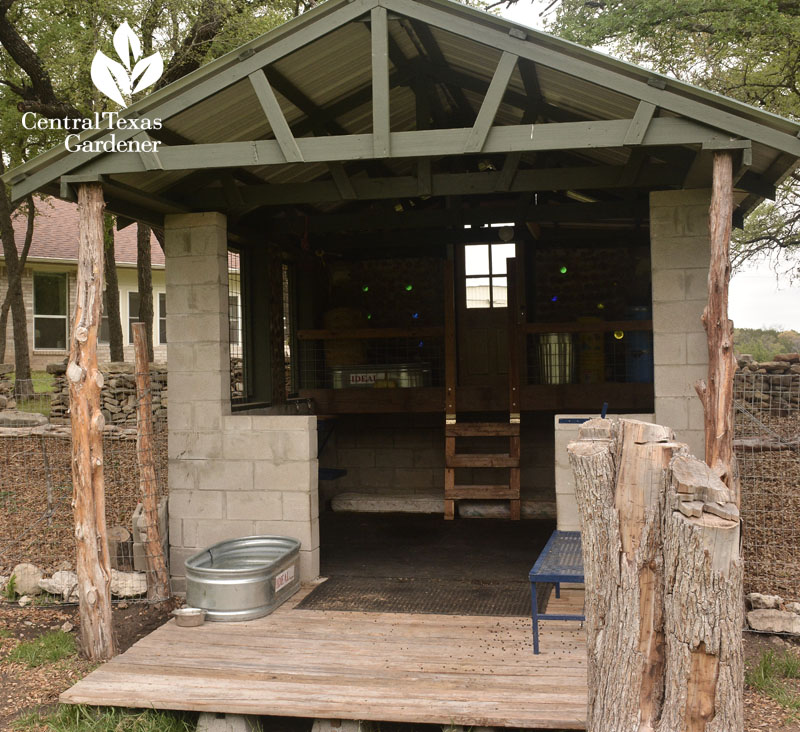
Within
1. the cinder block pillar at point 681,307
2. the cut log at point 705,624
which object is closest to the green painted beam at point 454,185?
the cinder block pillar at point 681,307

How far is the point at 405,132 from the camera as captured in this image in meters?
5.25

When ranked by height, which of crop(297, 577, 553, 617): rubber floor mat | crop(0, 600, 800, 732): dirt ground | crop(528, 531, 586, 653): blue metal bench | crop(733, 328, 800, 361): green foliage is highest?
crop(733, 328, 800, 361): green foliage

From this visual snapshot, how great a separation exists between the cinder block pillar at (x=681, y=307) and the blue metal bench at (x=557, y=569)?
114 centimetres

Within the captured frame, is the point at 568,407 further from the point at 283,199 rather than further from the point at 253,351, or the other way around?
the point at 283,199

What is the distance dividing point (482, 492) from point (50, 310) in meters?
14.2

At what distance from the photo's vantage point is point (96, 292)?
4973mm

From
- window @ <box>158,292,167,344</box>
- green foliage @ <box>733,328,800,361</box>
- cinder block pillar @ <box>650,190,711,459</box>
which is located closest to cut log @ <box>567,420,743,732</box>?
cinder block pillar @ <box>650,190,711,459</box>

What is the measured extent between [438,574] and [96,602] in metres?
2.59

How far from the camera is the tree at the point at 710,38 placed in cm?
1066

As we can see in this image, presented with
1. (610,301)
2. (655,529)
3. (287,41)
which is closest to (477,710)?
(655,529)

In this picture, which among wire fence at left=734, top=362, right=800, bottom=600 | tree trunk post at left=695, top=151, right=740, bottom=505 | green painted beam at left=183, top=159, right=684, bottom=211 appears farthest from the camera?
wire fence at left=734, top=362, right=800, bottom=600

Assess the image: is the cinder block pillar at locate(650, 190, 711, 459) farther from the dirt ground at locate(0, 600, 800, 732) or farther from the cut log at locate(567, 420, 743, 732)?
the cut log at locate(567, 420, 743, 732)

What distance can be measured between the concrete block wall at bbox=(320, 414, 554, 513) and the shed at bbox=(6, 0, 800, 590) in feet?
0.08

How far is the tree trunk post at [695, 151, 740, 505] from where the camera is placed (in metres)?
4.73
